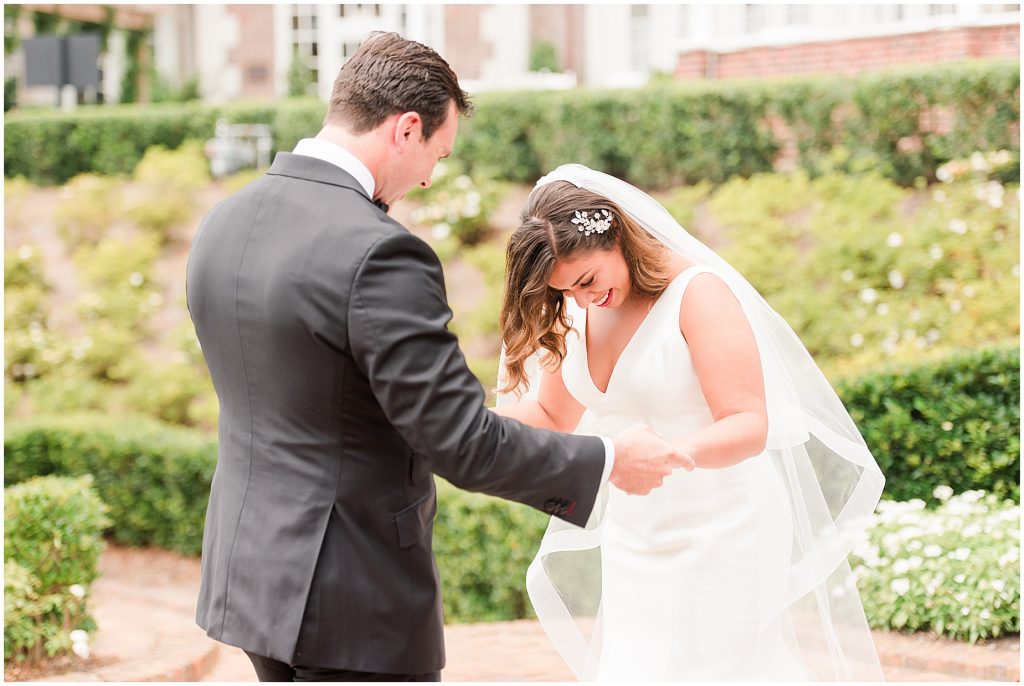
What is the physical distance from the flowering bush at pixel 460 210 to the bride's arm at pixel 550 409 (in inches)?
304

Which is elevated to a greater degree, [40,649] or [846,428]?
[846,428]

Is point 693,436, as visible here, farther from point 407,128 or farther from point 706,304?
point 407,128

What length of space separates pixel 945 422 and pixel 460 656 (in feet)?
9.13

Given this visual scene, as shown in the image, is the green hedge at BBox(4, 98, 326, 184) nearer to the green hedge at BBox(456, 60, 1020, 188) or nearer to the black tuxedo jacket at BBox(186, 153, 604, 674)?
the green hedge at BBox(456, 60, 1020, 188)

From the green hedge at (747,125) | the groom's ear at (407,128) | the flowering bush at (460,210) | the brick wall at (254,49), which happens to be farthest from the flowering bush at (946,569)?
the brick wall at (254,49)

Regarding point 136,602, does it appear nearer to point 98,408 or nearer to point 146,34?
point 98,408

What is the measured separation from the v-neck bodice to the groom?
1.38 ft

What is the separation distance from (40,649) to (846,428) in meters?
3.63

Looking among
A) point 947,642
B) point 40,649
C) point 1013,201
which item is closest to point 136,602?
point 40,649

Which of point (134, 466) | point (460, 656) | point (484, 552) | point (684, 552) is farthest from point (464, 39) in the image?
point (684, 552)

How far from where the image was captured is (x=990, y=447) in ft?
18.3

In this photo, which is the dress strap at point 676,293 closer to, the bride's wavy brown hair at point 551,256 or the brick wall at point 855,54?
the bride's wavy brown hair at point 551,256

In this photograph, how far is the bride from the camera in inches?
111

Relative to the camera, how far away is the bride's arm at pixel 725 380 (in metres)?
2.66
